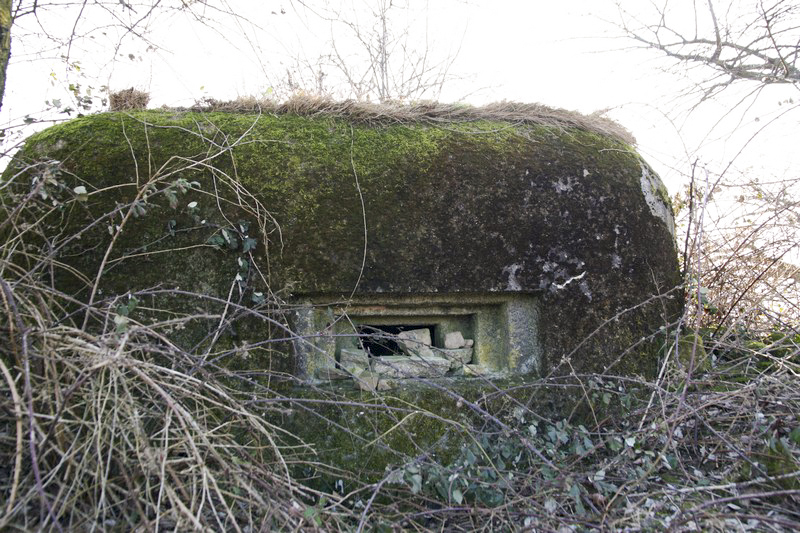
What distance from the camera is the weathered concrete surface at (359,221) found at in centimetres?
261

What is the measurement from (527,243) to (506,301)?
0.31m

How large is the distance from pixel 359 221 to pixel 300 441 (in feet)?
3.39

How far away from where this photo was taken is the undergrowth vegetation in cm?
180

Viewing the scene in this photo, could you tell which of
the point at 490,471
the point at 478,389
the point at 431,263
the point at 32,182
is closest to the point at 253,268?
the point at 431,263

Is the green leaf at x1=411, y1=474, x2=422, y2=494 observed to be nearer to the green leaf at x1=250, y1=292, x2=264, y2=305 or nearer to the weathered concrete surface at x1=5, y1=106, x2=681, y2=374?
the weathered concrete surface at x1=5, y1=106, x2=681, y2=374

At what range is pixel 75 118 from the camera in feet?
9.45

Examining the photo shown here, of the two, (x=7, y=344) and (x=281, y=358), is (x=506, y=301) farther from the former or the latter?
(x=7, y=344)

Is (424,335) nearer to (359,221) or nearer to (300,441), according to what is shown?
(359,221)

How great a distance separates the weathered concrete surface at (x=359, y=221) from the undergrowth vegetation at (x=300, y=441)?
0.32ft

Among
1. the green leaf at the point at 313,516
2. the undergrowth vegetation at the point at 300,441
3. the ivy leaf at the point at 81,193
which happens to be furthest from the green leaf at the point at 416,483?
the ivy leaf at the point at 81,193

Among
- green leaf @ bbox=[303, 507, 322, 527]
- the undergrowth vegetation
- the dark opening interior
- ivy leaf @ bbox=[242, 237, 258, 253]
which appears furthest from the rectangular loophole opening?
green leaf @ bbox=[303, 507, 322, 527]

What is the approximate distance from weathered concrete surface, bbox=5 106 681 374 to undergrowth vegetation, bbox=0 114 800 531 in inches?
3.8

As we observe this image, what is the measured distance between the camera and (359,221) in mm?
2756

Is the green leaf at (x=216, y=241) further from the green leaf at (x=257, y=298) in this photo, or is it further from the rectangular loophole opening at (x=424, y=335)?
the rectangular loophole opening at (x=424, y=335)
